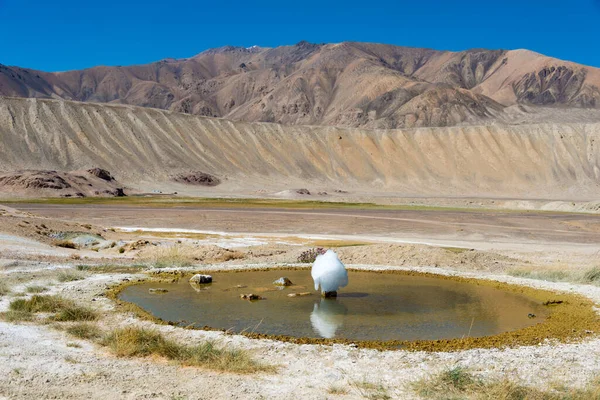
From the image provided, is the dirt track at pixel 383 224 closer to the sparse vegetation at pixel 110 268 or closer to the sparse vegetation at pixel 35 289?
the sparse vegetation at pixel 110 268

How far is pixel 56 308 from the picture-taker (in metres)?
12.3

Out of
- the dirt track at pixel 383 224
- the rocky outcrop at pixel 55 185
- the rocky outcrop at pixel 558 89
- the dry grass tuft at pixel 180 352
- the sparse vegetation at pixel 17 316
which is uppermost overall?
the rocky outcrop at pixel 558 89

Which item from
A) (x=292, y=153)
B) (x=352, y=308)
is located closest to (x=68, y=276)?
(x=352, y=308)

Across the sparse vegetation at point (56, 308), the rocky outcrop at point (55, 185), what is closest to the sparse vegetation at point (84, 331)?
the sparse vegetation at point (56, 308)

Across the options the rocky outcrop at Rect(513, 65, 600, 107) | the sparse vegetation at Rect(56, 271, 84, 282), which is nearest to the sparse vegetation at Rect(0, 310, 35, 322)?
the sparse vegetation at Rect(56, 271, 84, 282)

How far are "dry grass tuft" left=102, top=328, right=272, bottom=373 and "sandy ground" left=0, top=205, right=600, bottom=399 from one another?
0.72ft

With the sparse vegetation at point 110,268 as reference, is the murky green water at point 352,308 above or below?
below

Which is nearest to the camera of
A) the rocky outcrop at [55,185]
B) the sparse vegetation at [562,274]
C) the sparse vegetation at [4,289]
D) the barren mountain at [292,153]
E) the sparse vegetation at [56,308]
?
the sparse vegetation at [56,308]

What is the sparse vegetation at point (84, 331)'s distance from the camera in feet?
33.9

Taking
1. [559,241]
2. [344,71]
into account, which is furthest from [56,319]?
[344,71]

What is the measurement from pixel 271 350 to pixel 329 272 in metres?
5.19

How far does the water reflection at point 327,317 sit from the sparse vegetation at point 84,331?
4.30 m

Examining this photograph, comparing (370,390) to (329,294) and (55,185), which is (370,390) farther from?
(55,185)

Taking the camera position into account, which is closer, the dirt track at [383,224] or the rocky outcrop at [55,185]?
the dirt track at [383,224]
